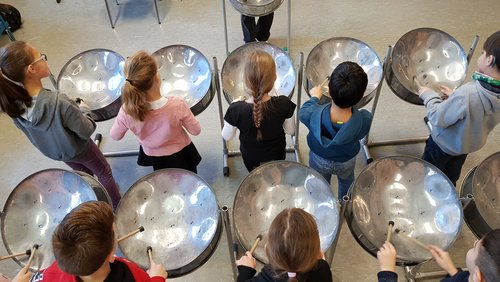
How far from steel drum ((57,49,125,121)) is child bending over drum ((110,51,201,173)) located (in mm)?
247

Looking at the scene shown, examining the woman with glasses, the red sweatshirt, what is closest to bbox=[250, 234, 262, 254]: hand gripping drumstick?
the red sweatshirt

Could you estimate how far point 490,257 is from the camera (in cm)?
104

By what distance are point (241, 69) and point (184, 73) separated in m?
0.26

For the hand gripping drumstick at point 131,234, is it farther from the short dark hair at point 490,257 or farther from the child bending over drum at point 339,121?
the short dark hair at point 490,257

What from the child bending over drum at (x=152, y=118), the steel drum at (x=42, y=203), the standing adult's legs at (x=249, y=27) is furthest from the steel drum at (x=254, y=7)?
the steel drum at (x=42, y=203)

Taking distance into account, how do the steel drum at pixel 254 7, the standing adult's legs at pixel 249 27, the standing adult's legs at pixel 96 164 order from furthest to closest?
the standing adult's legs at pixel 249 27
the steel drum at pixel 254 7
the standing adult's legs at pixel 96 164

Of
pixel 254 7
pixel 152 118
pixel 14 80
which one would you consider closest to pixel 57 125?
pixel 14 80

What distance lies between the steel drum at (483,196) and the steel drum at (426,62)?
1.69ft

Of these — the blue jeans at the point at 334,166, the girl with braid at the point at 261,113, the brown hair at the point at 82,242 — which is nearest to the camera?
the brown hair at the point at 82,242

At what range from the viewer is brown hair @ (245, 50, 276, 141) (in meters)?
1.48

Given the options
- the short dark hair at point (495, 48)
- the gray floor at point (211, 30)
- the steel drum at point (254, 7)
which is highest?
the short dark hair at point (495, 48)

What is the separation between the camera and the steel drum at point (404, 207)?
1345 millimetres

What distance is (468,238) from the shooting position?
1926mm

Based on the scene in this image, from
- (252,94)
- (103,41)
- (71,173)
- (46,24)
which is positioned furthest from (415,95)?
(46,24)
